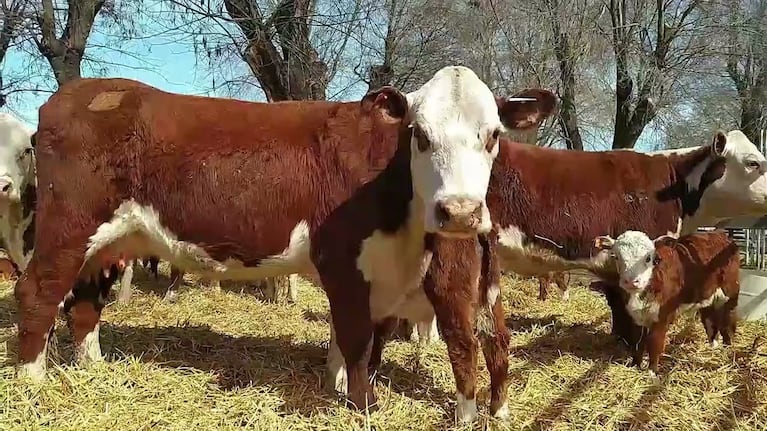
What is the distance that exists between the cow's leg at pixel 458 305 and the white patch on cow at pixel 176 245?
0.84 m

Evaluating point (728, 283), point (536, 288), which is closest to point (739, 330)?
point (728, 283)

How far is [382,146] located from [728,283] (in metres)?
3.91

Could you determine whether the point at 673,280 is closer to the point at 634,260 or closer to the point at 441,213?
the point at 634,260

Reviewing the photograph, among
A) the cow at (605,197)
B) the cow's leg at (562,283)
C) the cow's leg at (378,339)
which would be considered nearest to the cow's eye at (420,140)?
the cow's leg at (378,339)

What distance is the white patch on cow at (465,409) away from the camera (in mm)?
4273

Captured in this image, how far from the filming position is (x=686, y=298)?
6.19m

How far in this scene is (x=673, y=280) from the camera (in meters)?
6.07

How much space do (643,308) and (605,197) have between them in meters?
1.21

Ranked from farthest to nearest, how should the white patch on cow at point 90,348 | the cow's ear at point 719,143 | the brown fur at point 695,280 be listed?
1. the cow's ear at point 719,143
2. the brown fur at point 695,280
3. the white patch on cow at point 90,348

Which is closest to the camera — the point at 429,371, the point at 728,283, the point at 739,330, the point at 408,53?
the point at 429,371

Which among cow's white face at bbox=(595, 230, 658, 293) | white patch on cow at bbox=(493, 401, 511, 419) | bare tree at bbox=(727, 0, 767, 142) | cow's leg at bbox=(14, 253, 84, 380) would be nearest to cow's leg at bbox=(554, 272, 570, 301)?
cow's white face at bbox=(595, 230, 658, 293)

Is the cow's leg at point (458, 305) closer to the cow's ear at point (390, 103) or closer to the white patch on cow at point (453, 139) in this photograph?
the white patch on cow at point (453, 139)

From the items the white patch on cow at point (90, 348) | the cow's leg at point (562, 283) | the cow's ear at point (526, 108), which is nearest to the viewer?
the cow's ear at point (526, 108)

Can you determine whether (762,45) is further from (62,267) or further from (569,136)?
(62,267)
